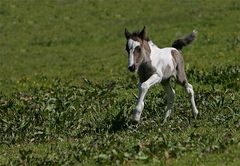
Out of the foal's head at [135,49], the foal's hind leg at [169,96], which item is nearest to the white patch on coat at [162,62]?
the foal's head at [135,49]

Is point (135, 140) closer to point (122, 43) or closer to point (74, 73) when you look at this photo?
point (74, 73)

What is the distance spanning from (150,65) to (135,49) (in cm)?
67

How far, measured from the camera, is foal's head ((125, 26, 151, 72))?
14.5 meters

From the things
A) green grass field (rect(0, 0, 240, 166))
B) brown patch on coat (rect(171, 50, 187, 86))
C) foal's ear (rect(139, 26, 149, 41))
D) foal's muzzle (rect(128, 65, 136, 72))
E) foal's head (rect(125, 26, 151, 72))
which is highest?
foal's ear (rect(139, 26, 149, 41))

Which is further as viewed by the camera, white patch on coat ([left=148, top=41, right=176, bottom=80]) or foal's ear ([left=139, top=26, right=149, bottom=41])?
white patch on coat ([left=148, top=41, right=176, bottom=80])

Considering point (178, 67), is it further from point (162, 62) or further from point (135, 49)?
point (135, 49)

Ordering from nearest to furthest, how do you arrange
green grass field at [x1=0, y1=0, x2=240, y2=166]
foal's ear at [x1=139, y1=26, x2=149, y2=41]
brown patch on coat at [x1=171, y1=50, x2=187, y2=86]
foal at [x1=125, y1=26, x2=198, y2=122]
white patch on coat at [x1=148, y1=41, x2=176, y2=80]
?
green grass field at [x1=0, y1=0, x2=240, y2=166] < foal at [x1=125, y1=26, x2=198, y2=122] < foal's ear at [x1=139, y1=26, x2=149, y2=41] < white patch on coat at [x1=148, y1=41, x2=176, y2=80] < brown patch on coat at [x1=171, y1=50, x2=187, y2=86]

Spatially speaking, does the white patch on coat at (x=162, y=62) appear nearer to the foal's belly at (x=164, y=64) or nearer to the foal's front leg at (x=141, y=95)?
the foal's belly at (x=164, y=64)

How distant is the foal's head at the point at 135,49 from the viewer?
47.5 ft

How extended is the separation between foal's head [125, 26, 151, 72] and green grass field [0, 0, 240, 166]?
143cm

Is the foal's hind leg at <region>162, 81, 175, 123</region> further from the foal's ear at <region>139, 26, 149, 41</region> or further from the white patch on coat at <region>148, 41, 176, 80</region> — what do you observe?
the foal's ear at <region>139, 26, 149, 41</region>

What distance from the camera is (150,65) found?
15086mm

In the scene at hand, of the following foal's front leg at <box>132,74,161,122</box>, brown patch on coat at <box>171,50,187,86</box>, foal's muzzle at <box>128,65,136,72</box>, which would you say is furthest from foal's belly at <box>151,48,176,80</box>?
foal's muzzle at <box>128,65,136,72</box>

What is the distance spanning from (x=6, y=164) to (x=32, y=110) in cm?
494
